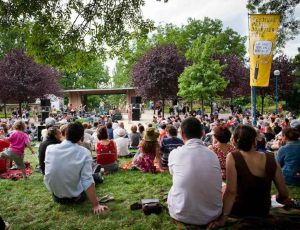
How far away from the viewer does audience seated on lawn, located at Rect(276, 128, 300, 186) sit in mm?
5859

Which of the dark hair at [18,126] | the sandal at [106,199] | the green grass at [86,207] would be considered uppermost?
the dark hair at [18,126]

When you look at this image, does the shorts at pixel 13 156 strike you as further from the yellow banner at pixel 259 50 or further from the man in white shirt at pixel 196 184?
the yellow banner at pixel 259 50

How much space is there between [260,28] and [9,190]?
40.9ft

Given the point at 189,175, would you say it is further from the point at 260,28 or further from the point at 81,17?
the point at 260,28

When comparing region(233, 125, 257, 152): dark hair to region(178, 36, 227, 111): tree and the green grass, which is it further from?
region(178, 36, 227, 111): tree

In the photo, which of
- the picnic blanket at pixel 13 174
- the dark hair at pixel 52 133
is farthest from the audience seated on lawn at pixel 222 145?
the picnic blanket at pixel 13 174

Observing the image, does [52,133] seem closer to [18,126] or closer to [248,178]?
[18,126]

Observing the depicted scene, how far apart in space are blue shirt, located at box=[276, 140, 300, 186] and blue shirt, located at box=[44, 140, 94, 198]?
3.54 meters

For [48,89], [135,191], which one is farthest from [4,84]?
[135,191]

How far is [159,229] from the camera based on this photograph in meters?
4.21

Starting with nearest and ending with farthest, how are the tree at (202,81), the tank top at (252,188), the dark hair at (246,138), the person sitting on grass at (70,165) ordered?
the tank top at (252,188)
the dark hair at (246,138)
the person sitting on grass at (70,165)
the tree at (202,81)

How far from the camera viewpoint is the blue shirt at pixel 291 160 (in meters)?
5.85

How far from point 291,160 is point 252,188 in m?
2.77

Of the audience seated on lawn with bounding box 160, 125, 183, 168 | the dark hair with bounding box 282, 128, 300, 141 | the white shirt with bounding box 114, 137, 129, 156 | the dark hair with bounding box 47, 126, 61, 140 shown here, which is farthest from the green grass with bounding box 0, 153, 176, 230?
the white shirt with bounding box 114, 137, 129, 156
